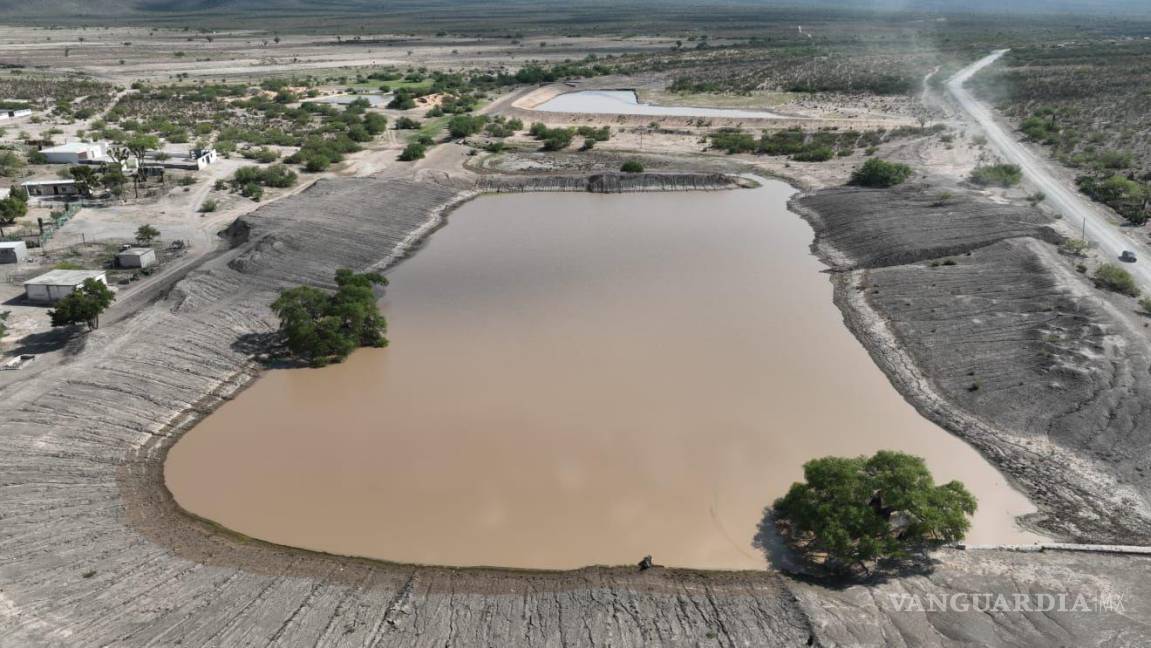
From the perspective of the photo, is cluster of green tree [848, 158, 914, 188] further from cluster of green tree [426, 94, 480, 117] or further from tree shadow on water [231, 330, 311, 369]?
cluster of green tree [426, 94, 480, 117]

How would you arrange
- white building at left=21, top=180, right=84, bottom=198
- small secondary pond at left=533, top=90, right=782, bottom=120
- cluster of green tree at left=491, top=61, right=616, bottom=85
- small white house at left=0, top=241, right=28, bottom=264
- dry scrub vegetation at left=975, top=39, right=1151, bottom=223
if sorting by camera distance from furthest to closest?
1. cluster of green tree at left=491, top=61, right=616, bottom=85
2. small secondary pond at left=533, top=90, right=782, bottom=120
3. dry scrub vegetation at left=975, top=39, right=1151, bottom=223
4. white building at left=21, top=180, right=84, bottom=198
5. small white house at left=0, top=241, right=28, bottom=264

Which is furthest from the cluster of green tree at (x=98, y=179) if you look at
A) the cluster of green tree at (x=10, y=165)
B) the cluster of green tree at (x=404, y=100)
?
the cluster of green tree at (x=404, y=100)

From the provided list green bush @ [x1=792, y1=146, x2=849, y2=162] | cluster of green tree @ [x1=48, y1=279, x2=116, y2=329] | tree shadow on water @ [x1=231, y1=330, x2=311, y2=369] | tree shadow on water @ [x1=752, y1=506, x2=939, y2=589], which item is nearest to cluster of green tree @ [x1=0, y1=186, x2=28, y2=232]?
cluster of green tree @ [x1=48, y1=279, x2=116, y2=329]

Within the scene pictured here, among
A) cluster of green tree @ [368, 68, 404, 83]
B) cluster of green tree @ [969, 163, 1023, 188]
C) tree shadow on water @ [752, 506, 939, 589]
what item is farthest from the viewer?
A: cluster of green tree @ [368, 68, 404, 83]

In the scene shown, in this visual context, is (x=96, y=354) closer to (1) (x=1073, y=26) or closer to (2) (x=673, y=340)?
(2) (x=673, y=340)

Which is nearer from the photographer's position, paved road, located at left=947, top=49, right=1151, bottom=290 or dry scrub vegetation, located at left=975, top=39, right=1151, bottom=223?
paved road, located at left=947, top=49, right=1151, bottom=290

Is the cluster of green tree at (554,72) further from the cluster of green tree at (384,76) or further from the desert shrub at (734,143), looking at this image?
the desert shrub at (734,143)

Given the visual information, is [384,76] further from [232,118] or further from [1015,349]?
[1015,349]

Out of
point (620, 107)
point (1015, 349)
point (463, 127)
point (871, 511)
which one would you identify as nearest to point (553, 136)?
point (463, 127)
